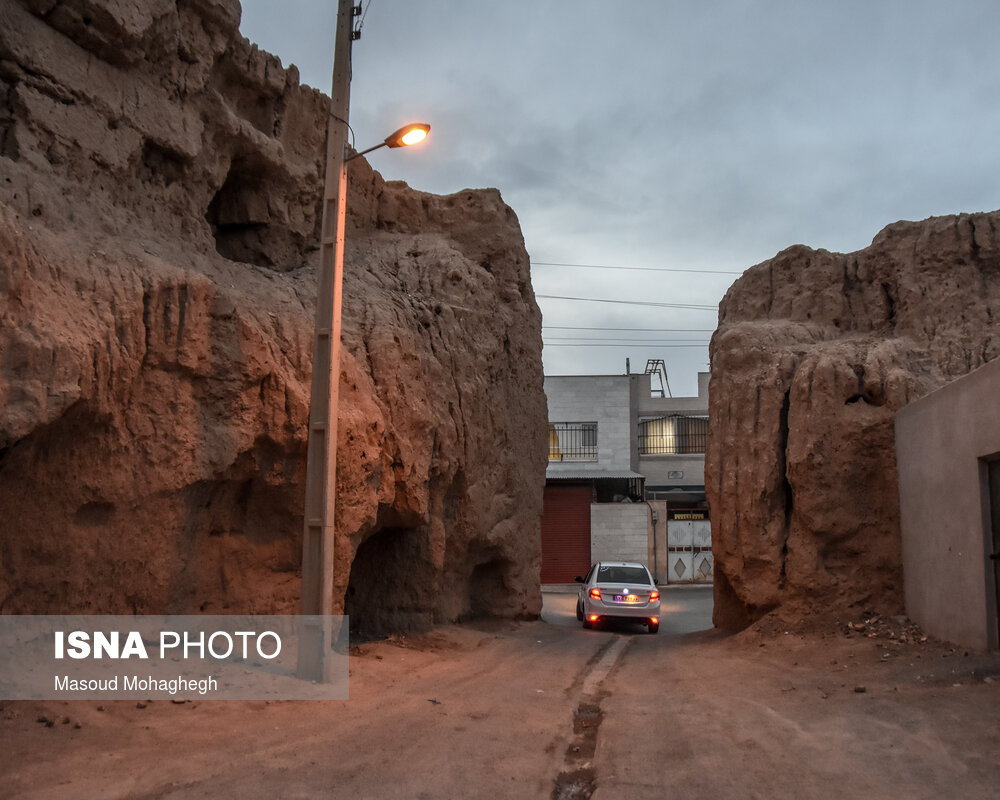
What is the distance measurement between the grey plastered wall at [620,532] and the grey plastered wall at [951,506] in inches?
851

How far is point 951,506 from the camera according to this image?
1024cm

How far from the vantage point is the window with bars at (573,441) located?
40406mm

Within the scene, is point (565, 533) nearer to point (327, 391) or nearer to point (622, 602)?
point (622, 602)

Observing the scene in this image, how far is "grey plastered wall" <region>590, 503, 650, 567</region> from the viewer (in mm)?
33375

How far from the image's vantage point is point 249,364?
9.58m

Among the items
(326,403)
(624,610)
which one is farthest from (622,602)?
(326,403)

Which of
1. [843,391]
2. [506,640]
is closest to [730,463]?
[843,391]

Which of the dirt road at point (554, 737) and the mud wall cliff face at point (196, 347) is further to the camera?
the mud wall cliff face at point (196, 347)

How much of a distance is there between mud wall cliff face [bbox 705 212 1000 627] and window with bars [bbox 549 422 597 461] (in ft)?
78.4

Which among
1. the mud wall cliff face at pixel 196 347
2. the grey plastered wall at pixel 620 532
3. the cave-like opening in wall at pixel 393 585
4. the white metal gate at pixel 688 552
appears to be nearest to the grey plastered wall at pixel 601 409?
the grey plastered wall at pixel 620 532

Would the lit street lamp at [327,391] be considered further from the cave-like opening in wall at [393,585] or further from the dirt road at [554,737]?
the cave-like opening in wall at [393,585]

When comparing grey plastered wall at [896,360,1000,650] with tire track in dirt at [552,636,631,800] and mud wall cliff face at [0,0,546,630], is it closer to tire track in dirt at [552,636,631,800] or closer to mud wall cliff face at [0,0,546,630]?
tire track in dirt at [552,636,631,800]

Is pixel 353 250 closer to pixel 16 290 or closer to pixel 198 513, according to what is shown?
pixel 198 513

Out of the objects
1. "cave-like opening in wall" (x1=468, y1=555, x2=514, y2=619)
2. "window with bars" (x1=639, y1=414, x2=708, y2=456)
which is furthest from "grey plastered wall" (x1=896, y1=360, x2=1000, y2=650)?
"window with bars" (x1=639, y1=414, x2=708, y2=456)
